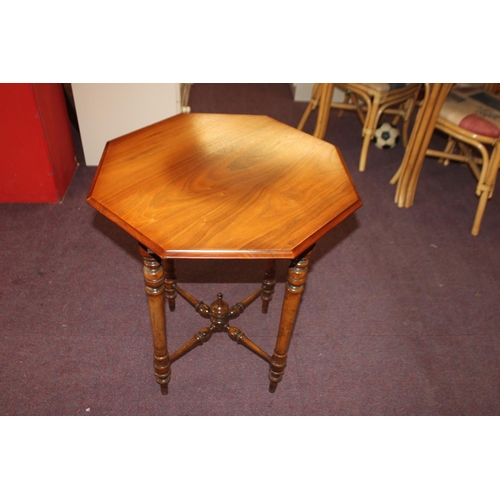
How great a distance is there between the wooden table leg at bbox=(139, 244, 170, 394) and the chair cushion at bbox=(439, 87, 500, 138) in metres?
2.03

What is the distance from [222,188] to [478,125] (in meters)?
1.81

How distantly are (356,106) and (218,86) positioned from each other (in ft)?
4.75

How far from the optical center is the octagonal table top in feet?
4.01

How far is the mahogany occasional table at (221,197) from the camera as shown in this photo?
4.03 ft

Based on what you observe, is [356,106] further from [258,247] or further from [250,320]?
[258,247]

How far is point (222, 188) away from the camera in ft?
4.59

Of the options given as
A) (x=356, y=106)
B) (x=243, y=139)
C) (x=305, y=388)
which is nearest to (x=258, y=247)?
(x=243, y=139)

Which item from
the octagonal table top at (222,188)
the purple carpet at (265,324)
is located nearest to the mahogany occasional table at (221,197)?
the octagonal table top at (222,188)

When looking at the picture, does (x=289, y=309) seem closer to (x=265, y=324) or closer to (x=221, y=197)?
(x=221, y=197)

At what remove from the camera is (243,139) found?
5.37 feet

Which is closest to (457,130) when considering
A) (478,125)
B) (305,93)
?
(478,125)

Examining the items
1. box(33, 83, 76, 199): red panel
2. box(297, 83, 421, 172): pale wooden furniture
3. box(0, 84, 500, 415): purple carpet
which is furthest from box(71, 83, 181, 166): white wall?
box(297, 83, 421, 172): pale wooden furniture

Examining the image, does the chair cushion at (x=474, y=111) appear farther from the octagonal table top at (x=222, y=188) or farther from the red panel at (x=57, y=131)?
the red panel at (x=57, y=131)

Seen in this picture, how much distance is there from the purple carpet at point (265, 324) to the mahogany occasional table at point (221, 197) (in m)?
0.19
